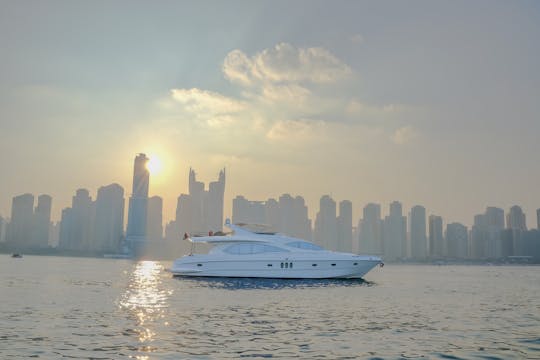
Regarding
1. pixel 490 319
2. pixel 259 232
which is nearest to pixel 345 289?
pixel 259 232

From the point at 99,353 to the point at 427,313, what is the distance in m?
16.6

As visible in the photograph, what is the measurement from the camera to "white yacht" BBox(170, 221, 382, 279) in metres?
39.9

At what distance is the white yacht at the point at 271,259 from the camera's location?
39938 mm

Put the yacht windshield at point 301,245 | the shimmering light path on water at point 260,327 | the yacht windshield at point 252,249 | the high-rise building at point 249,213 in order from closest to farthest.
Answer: the shimmering light path on water at point 260,327 → the yacht windshield at point 252,249 → the yacht windshield at point 301,245 → the high-rise building at point 249,213

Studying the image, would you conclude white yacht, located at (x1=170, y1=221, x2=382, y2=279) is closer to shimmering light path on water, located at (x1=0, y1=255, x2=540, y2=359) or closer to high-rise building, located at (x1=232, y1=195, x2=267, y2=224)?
shimmering light path on water, located at (x1=0, y1=255, x2=540, y2=359)

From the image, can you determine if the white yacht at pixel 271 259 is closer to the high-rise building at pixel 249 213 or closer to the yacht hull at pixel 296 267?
the yacht hull at pixel 296 267

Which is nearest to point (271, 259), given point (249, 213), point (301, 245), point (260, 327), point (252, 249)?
point (252, 249)

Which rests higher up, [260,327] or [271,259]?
[271,259]

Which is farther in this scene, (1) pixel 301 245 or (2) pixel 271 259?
(1) pixel 301 245

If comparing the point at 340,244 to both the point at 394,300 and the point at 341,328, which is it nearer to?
the point at 394,300

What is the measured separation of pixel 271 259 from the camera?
132 ft

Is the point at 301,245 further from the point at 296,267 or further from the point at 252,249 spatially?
the point at 252,249

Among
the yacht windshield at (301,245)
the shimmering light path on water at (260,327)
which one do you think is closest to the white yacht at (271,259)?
the yacht windshield at (301,245)

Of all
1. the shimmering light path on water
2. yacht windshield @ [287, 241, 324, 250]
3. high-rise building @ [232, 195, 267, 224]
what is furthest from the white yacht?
high-rise building @ [232, 195, 267, 224]
